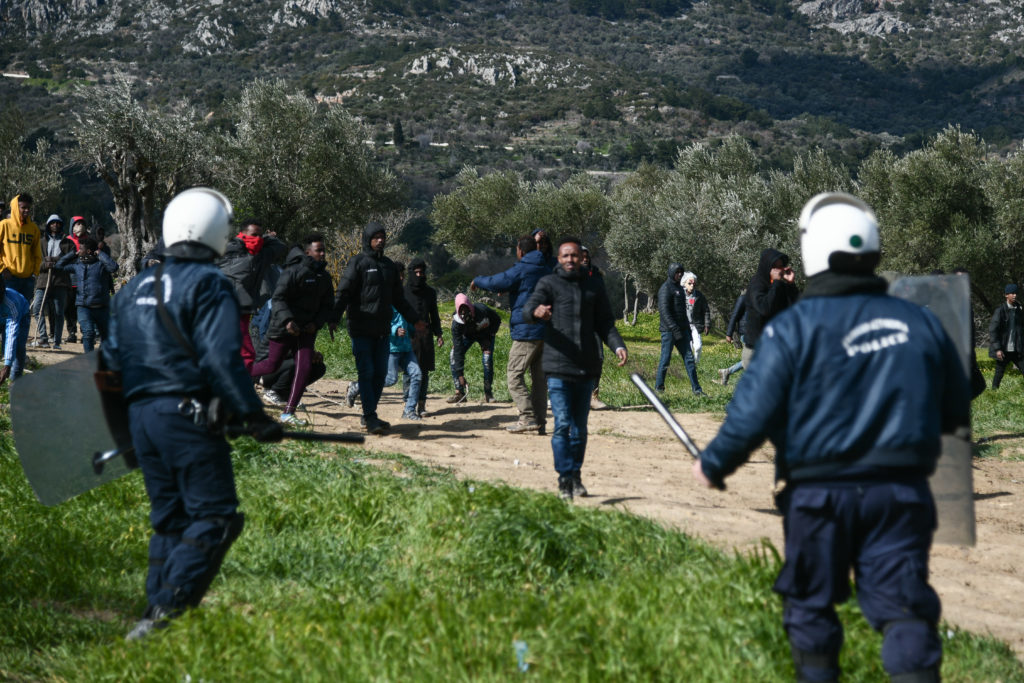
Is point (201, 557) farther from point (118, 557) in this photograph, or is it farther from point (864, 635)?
point (864, 635)

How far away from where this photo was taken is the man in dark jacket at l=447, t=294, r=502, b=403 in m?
13.4

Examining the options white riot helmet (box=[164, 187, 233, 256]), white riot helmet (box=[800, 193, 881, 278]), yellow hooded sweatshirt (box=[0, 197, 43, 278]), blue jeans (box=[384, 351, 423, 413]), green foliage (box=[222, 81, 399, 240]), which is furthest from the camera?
green foliage (box=[222, 81, 399, 240])

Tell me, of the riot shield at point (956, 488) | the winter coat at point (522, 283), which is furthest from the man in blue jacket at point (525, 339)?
the riot shield at point (956, 488)

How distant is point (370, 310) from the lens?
32.8 feet

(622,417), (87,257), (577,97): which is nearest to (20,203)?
(87,257)

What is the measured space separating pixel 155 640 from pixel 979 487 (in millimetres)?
7969

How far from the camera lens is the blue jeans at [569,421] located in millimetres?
7301

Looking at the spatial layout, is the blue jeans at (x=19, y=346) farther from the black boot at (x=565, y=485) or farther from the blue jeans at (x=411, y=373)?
the black boot at (x=565, y=485)

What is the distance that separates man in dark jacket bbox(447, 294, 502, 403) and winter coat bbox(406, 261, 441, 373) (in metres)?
0.32

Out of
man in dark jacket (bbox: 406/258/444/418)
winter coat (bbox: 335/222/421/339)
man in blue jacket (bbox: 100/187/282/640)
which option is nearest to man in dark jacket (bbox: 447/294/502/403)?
man in dark jacket (bbox: 406/258/444/418)

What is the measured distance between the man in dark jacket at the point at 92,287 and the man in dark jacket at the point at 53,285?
134 cm

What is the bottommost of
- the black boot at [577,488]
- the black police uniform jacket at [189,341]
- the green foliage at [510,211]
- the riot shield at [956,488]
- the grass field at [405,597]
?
the black boot at [577,488]

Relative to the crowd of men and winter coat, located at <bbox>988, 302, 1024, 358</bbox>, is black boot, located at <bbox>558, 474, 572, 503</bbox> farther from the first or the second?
winter coat, located at <bbox>988, 302, 1024, 358</bbox>

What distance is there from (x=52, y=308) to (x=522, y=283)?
30.1 feet
